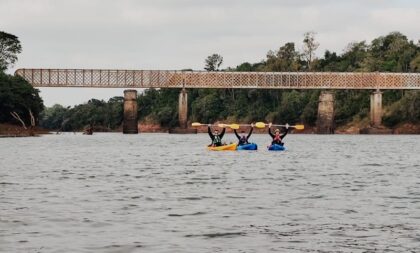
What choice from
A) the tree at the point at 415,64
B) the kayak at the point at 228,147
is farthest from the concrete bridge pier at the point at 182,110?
the kayak at the point at 228,147

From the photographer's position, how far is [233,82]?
17700 cm

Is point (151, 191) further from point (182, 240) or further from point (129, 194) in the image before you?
point (182, 240)

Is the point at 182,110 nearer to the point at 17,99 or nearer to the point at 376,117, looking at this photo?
the point at 376,117

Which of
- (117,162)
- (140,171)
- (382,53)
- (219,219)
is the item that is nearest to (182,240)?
(219,219)

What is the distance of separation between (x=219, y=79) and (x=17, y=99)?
52924 millimetres

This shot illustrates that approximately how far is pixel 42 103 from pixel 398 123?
73.4 m

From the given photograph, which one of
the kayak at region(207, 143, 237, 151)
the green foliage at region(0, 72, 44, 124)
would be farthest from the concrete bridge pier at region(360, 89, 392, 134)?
the kayak at region(207, 143, 237, 151)

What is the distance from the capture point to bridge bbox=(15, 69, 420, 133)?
556 ft

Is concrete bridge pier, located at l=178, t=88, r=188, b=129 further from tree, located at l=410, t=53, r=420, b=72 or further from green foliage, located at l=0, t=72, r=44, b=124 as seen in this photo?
tree, located at l=410, t=53, r=420, b=72

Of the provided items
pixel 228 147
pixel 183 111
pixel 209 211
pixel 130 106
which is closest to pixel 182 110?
pixel 183 111

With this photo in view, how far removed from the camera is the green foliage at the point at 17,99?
135250mm

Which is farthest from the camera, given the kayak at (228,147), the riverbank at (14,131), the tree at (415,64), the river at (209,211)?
the tree at (415,64)

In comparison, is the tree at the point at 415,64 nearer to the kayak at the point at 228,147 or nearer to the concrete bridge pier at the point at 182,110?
the concrete bridge pier at the point at 182,110

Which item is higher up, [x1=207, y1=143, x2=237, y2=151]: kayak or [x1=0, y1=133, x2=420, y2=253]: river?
[x1=207, y1=143, x2=237, y2=151]: kayak
